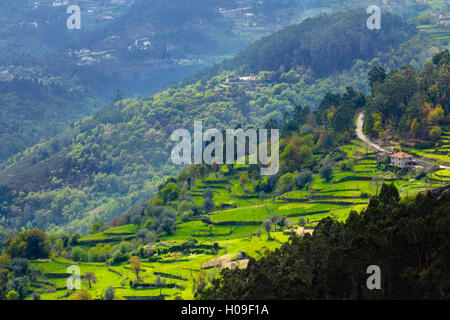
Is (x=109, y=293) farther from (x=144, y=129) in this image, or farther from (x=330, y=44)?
(x=330, y=44)

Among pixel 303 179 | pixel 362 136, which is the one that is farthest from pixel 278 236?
pixel 362 136

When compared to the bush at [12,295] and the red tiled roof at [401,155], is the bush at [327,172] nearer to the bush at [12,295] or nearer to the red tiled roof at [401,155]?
the red tiled roof at [401,155]

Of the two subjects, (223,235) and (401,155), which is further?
(223,235)

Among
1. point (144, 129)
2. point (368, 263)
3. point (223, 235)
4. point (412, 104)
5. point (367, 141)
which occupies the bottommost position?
point (223, 235)

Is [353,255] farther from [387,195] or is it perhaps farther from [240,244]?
[240,244]

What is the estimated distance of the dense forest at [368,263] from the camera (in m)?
34.8

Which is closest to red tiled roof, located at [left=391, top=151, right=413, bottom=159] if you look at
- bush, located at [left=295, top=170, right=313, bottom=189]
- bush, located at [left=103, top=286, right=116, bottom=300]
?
bush, located at [left=295, top=170, right=313, bottom=189]

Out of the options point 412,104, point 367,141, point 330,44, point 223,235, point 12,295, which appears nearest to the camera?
point 12,295

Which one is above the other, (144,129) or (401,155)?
(144,129)

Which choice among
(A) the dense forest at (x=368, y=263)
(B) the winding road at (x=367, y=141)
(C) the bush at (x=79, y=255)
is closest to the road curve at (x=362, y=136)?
(B) the winding road at (x=367, y=141)

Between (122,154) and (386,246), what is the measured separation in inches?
3765

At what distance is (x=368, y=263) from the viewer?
3653cm

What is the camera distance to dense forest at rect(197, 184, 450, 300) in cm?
3475

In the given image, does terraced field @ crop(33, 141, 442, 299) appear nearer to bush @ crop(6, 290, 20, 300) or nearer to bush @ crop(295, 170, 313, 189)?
bush @ crop(295, 170, 313, 189)
